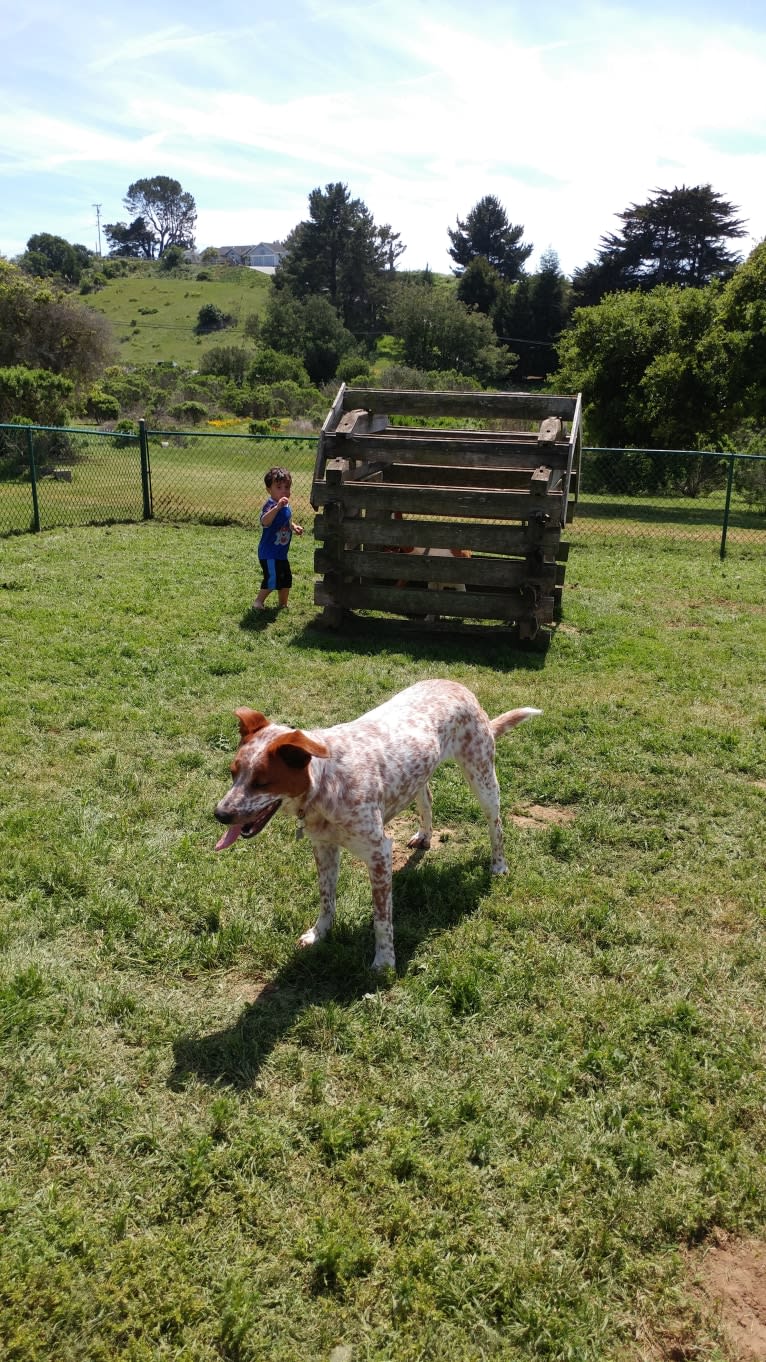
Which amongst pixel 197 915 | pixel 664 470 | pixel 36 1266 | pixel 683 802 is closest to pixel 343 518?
pixel 683 802

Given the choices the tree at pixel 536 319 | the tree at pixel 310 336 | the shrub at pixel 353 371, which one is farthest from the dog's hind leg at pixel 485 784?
the tree at pixel 536 319

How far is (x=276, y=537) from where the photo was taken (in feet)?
30.9

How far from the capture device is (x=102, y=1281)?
2490 mm

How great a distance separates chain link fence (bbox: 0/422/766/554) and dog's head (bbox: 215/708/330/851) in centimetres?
1070

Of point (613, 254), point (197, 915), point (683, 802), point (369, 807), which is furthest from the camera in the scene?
point (613, 254)

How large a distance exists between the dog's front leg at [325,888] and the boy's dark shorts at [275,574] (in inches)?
236

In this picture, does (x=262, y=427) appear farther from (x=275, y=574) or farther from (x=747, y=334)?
(x=275, y=574)

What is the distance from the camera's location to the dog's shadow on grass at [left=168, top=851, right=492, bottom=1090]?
3320 mm

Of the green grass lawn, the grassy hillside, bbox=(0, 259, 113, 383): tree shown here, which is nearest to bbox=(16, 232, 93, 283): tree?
the grassy hillside

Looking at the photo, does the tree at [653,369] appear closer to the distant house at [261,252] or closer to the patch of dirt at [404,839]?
the patch of dirt at [404,839]

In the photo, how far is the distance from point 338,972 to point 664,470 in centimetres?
2119

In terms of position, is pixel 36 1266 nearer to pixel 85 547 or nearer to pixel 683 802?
pixel 683 802

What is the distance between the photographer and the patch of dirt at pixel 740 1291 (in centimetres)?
240

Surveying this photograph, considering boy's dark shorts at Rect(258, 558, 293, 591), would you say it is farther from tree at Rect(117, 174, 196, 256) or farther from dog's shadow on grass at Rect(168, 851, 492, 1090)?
tree at Rect(117, 174, 196, 256)
